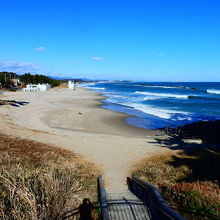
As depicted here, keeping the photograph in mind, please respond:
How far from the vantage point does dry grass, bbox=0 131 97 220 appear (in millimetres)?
4977

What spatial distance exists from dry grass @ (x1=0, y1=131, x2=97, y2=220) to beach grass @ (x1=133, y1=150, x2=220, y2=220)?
2.51 meters

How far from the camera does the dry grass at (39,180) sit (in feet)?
16.3

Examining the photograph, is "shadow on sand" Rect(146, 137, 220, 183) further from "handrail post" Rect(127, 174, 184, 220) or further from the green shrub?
"handrail post" Rect(127, 174, 184, 220)

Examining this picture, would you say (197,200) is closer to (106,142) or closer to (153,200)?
(153,200)

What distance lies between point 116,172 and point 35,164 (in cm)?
361

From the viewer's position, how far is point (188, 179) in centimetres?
979

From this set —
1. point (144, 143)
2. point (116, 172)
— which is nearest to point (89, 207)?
point (116, 172)

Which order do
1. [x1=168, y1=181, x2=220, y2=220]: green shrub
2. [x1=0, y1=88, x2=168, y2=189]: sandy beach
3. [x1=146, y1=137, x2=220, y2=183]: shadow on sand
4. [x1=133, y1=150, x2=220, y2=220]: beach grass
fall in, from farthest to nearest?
[x1=0, y1=88, x2=168, y2=189]: sandy beach → [x1=146, y1=137, x2=220, y2=183]: shadow on sand → [x1=133, y1=150, x2=220, y2=220]: beach grass → [x1=168, y1=181, x2=220, y2=220]: green shrub

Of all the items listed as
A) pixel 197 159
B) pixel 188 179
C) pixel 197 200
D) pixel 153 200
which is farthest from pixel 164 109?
pixel 153 200

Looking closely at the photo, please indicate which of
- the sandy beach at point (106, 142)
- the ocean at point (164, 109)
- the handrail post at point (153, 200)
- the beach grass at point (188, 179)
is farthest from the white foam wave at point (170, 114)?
the handrail post at point (153, 200)

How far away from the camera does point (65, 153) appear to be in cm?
1280

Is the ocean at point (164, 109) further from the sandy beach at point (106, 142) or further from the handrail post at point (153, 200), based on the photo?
the handrail post at point (153, 200)

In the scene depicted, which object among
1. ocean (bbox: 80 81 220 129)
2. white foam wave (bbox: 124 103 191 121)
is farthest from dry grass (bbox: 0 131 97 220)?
white foam wave (bbox: 124 103 191 121)

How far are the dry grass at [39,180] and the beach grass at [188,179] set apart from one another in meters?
2.51
